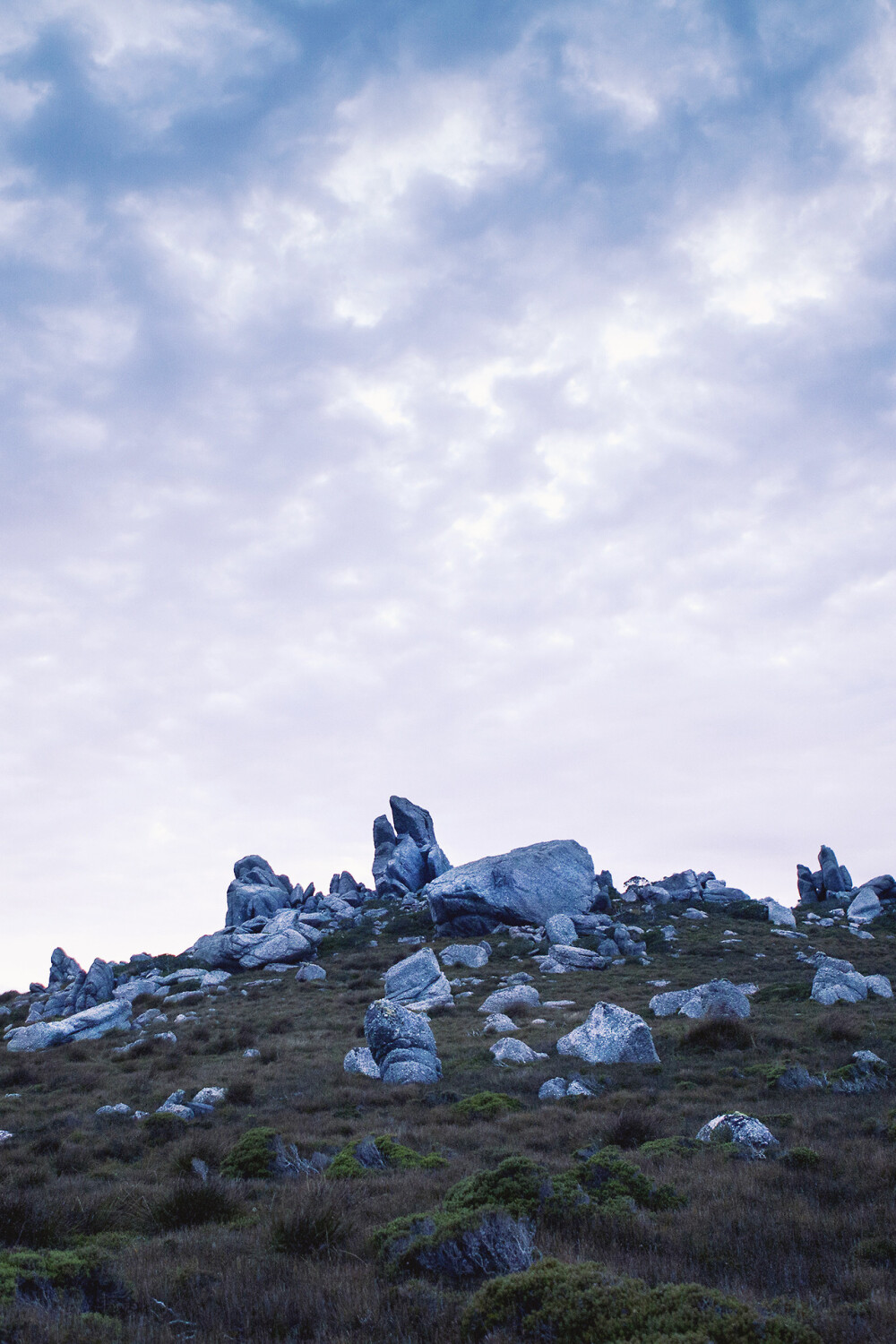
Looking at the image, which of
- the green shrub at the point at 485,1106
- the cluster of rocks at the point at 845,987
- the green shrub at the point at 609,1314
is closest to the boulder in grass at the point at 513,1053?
the green shrub at the point at 485,1106

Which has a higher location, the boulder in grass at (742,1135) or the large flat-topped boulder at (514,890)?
the large flat-topped boulder at (514,890)

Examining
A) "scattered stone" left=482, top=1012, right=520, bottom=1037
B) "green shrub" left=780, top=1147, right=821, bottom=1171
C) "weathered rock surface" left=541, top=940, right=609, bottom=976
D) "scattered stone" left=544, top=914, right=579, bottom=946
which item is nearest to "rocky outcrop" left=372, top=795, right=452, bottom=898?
"scattered stone" left=544, top=914, right=579, bottom=946

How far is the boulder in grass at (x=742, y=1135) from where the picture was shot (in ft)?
37.5

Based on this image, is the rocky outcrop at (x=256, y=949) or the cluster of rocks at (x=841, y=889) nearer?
the rocky outcrop at (x=256, y=949)

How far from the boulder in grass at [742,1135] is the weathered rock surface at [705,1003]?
13.6 metres

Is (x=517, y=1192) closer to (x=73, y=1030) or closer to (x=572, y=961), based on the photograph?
(x=73, y=1030)

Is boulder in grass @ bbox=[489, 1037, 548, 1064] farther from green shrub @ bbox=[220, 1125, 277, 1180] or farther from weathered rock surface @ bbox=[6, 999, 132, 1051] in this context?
weathered rock surface @ bbox=[6, 999, 132, 1051]

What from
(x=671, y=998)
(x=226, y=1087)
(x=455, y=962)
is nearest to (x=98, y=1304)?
(x=226, y=1087)

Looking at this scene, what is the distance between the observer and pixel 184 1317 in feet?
20.6

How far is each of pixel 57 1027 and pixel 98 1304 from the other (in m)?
32.5

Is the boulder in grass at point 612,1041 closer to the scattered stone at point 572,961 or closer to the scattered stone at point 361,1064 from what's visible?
the scattered stone at point 361,1064

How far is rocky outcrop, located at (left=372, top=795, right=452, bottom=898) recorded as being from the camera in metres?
78.6

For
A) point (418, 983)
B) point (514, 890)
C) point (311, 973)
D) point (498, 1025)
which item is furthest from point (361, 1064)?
point (514, 890)

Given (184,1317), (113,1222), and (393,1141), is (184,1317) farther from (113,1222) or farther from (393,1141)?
(393,1141)
